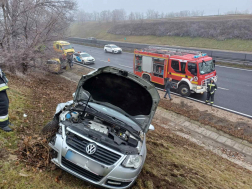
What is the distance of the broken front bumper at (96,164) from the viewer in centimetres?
310

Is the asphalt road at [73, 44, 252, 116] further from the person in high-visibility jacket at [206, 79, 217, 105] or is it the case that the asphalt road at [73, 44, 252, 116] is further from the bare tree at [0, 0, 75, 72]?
the bare tree at [0, 0, 75, 72]

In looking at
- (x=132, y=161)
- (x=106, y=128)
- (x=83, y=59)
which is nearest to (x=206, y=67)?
(x=106, y=128)

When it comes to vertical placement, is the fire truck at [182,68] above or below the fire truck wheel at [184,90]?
above

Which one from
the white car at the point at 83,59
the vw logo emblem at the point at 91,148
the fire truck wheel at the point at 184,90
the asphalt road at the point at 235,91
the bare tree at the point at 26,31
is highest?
the bare tree at the point at 26,31

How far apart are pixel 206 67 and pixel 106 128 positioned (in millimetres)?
9062

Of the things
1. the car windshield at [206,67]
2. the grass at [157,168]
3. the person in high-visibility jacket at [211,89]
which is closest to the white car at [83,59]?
the car windshield at [206,67]

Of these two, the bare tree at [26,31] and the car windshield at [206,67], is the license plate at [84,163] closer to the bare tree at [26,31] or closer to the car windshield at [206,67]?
the bare tree at [26,31]

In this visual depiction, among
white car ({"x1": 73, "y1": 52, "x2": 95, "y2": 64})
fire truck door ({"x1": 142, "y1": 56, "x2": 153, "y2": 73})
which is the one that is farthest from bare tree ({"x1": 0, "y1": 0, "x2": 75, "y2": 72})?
white car ({"x1": 73, "y1": 52, "x2": 95, "y2": 64})

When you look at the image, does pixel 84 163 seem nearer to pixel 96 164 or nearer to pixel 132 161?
pixel 96 164

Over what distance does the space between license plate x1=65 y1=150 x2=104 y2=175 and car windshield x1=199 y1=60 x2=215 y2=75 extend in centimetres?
934

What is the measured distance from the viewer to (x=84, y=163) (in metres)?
3.13

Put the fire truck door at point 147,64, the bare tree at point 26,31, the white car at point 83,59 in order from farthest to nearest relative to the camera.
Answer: the white car at point 83,59, the fire truck door at point 147,64, the bare tree at point 26,31

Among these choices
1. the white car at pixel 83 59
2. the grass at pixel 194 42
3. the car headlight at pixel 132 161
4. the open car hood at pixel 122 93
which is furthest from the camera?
the grass at pixel 194 42

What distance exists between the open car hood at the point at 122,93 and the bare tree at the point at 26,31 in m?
7.67
